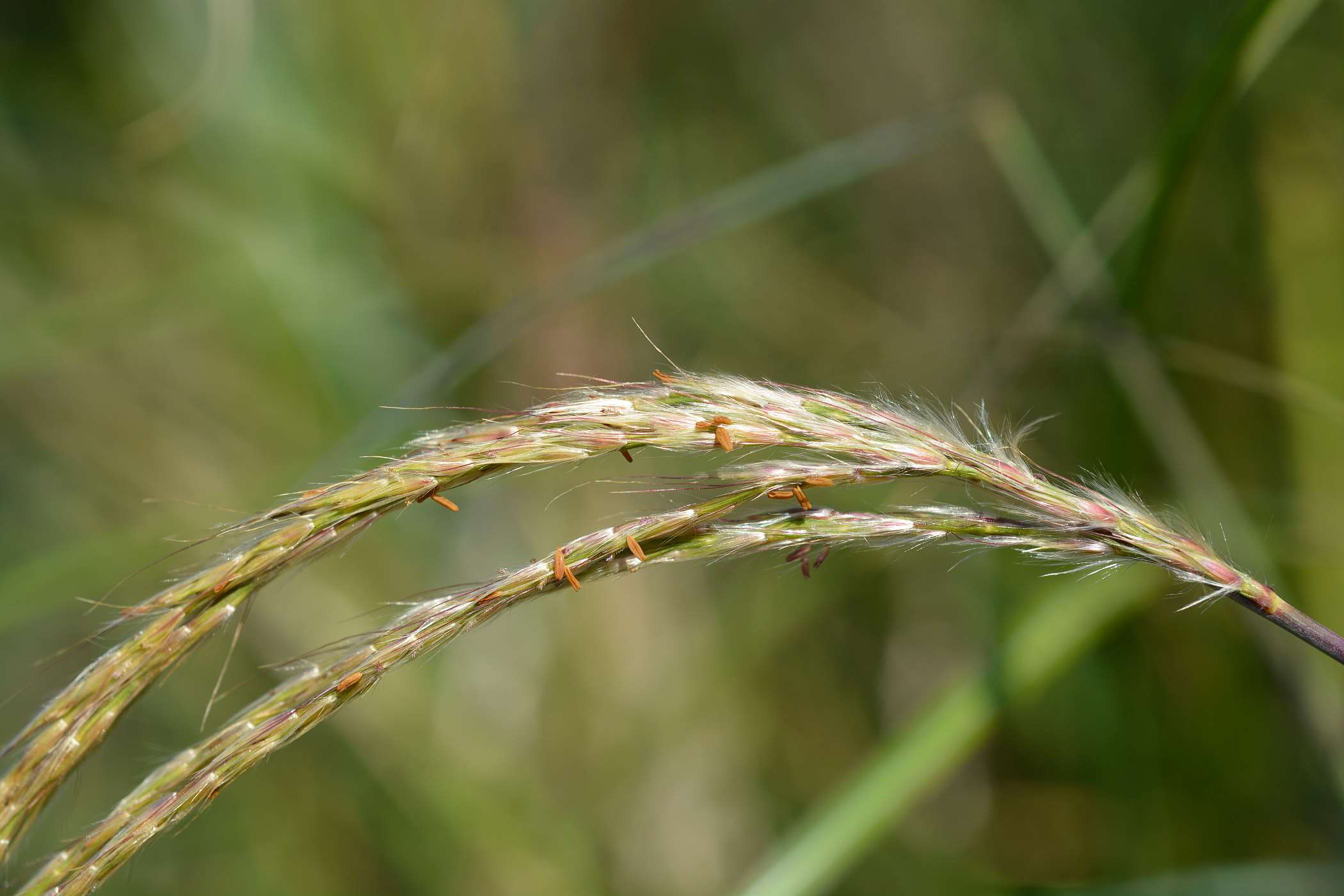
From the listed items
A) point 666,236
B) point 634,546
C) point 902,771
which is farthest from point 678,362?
point 634,546

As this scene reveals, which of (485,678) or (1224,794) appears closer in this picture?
(1224,794)

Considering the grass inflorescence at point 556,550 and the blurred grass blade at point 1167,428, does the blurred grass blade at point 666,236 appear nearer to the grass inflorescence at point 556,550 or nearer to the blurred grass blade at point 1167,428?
the blurred grass blade at point 1167,428

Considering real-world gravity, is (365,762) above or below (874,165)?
below

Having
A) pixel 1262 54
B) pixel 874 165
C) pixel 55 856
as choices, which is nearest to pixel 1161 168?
pixel 1262 54

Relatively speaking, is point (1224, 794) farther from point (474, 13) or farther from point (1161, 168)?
point (474, 13)

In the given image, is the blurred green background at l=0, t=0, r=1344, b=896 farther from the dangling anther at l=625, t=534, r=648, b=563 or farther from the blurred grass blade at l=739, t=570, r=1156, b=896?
the dangling anther at l=625, t=534, r=648, b=563

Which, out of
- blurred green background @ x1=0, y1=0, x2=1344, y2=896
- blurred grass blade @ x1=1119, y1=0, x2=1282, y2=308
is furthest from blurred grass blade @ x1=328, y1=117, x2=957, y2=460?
blurred grass blade @ x1=1119, y1=0, x2=1282, y2=308

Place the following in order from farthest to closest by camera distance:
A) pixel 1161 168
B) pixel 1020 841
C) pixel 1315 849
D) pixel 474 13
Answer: pixel 474 13 < pixel 1020 841 < pixel 1315 849 < pixel 1161 168
